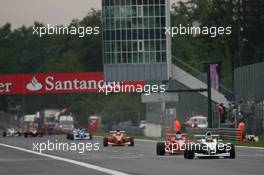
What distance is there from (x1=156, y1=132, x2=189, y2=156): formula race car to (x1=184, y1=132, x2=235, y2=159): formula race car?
3.48 meters

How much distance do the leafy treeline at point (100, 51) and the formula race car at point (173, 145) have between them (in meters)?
54.1

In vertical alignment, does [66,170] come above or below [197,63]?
below

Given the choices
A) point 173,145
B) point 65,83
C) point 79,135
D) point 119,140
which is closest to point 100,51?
point 65,83

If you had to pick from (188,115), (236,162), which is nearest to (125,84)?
(188,115)

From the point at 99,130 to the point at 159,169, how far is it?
255 ft

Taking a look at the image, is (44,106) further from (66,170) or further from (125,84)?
(66,170)

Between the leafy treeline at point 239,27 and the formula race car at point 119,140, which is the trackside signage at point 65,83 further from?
the formula race car at point 119,140

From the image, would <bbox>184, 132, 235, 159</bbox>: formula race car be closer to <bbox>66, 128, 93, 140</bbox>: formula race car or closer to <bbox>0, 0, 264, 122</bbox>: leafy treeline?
<bbox>66, 128, 93, 140</bbox>: formula race car

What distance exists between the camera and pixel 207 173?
22219 millimetres

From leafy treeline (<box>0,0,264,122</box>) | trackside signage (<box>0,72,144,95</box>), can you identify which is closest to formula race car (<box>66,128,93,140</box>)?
trackside signage (<box>0,72,144,95</box>)

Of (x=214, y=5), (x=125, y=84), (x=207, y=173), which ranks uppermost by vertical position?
(x=214, y=5)

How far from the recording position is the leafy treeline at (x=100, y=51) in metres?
92.4

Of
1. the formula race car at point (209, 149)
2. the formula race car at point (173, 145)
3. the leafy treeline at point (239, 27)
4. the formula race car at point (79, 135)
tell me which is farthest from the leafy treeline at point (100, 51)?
the formula race car at point (209, 149)

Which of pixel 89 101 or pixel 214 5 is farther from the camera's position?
pixel 89 101
